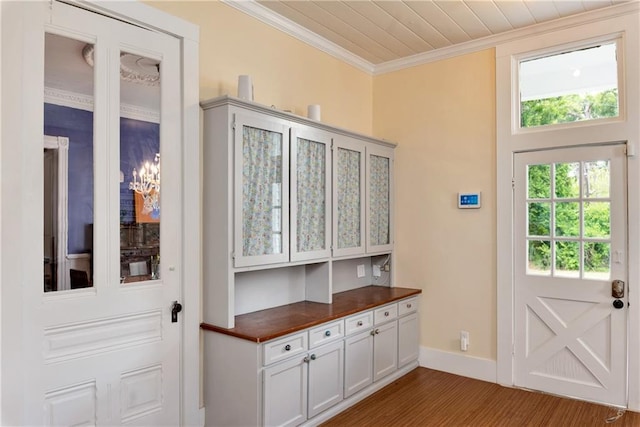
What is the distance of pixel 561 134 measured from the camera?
3.47 m

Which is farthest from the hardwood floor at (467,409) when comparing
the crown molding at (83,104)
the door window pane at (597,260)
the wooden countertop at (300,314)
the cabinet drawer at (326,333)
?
the crown molding at (83,104)

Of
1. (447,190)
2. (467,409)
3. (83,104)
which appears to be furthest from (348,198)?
(83,104)

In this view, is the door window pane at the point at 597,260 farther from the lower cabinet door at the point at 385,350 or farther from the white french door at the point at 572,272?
the lower cabinet door at the point at 385,350

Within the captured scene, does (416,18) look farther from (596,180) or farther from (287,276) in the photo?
(287,276)

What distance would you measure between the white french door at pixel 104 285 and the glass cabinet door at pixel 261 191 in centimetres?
40

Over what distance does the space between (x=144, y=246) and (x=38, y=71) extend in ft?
3.55

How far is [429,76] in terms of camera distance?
4.18 meters

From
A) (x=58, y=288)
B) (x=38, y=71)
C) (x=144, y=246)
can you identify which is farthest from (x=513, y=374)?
(x=38, y=71)

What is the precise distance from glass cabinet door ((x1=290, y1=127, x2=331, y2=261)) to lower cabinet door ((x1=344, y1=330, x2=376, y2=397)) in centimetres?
72

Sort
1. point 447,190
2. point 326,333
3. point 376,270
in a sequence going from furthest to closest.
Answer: point 376,270, point 447,190, point 326,333

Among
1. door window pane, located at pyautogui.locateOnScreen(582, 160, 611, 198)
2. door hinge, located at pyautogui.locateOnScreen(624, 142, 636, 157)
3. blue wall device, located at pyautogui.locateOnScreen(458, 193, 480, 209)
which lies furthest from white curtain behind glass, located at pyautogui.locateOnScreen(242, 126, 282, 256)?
door hinge, located at pyautogui.locateOnScreen(624, 142, 636, 157)

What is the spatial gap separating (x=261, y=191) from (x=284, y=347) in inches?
41.1

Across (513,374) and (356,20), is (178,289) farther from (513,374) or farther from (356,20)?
(513,374)

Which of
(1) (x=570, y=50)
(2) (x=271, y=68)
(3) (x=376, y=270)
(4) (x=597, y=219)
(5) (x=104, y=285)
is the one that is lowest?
(3) (x=376, y=270)
